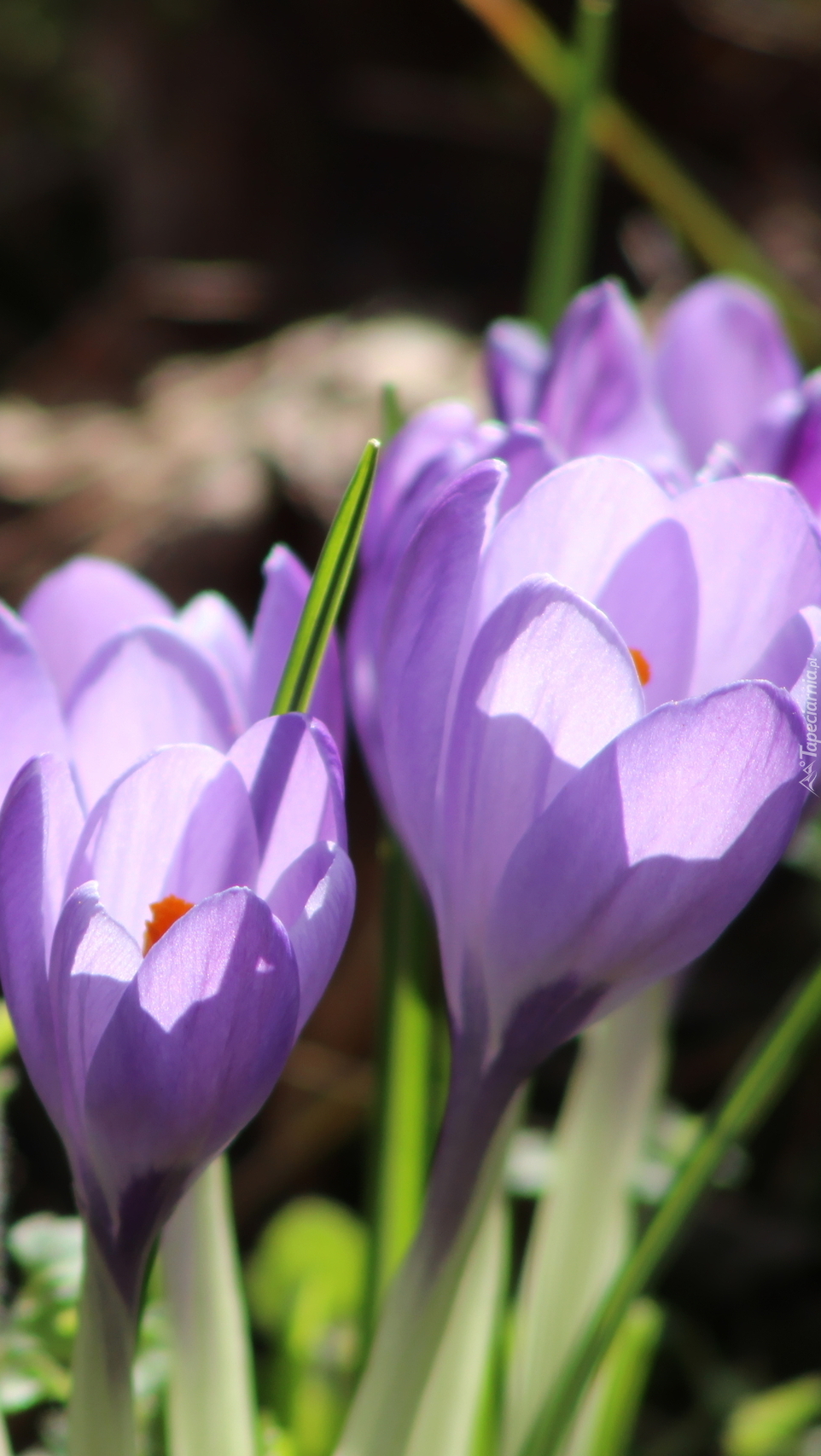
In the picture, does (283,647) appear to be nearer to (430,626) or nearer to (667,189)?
(430,626)

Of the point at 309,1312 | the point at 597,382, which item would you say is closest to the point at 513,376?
the point at 597,382

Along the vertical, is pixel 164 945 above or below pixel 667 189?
below

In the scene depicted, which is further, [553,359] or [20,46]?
[20,46]

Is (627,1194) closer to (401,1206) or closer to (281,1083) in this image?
(401,1206)

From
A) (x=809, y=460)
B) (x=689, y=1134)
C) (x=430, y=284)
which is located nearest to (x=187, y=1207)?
(x=809, y=460)

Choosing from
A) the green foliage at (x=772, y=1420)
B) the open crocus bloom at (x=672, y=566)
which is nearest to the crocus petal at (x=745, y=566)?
the open crocus bloom at (x=672, y=566)

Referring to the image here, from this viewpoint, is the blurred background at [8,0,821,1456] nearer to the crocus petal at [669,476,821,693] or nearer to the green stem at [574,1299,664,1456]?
the green stem at [574,1299,664,1456]
